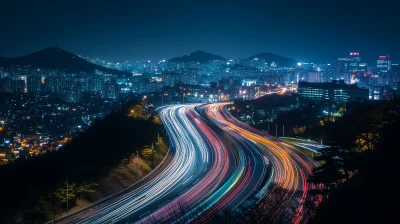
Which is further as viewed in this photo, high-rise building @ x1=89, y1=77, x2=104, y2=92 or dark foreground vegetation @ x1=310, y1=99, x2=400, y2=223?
high-rise building @ x1=89, y1=77, x2=104, y2=92

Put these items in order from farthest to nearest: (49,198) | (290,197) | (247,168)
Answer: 1. (247,168)
2. (290,197)
3. (49,198)

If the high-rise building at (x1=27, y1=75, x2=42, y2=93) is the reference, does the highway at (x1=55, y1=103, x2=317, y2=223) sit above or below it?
below

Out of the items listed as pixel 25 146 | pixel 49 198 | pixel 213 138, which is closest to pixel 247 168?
pixel 213 138

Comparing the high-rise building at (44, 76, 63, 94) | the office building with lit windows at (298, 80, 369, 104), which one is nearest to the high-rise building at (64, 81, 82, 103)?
the high-rise building at (44, 76, 63, 94)

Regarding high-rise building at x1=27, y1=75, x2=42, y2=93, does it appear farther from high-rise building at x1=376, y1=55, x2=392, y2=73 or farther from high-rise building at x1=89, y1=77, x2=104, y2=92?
high-rise building at x1=376, y1=55, x2=392, y2=73

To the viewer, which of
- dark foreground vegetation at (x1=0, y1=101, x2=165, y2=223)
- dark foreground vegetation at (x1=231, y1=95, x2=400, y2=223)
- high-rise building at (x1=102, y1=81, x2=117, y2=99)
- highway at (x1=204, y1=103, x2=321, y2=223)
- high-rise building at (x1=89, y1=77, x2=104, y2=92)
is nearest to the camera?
dark foreground vegetation at (x1=231, y1=95, x2=400, y2=223)

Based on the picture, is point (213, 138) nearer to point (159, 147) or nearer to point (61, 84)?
point (159, 147)

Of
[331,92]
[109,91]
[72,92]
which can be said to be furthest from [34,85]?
[331,92]
